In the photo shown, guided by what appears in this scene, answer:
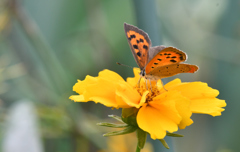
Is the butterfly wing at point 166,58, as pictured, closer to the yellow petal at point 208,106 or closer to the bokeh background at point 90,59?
the yellow petal at point 208,106

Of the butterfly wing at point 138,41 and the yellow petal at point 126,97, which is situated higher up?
the butterfly wing at point 138,41

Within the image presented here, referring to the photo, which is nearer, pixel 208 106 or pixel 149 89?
pixel 208 106

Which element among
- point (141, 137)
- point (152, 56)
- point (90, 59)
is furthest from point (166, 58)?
point (90, 59)

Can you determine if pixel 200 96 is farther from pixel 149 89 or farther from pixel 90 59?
pixel 90 59

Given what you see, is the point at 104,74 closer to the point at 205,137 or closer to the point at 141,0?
the point at 141,0

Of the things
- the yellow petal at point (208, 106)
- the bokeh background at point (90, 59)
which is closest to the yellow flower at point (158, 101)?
the yellow petal at point (208, 106)

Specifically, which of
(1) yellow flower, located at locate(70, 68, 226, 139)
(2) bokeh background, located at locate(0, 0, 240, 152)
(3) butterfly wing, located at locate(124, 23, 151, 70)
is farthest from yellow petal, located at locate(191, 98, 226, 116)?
(2) bokeh background, located at locate(0, 0, 240, 152)

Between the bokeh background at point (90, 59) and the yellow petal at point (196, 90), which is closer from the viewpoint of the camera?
the yellow petal at point (196, 90)

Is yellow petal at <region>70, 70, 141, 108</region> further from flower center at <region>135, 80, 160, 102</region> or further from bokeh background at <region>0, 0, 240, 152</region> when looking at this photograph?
bokeh background at <region>0, 0, 240, 152</region>
